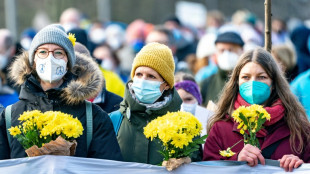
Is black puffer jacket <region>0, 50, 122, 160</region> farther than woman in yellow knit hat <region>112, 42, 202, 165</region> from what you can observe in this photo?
No

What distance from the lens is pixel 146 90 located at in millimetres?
6168

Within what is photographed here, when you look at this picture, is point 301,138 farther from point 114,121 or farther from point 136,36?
point 136,36

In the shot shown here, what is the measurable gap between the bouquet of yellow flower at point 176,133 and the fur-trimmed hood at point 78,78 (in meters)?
0.64

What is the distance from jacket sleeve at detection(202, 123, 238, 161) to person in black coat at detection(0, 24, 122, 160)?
789 millimetres

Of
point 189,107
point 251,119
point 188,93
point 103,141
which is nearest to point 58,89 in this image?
point 103,141

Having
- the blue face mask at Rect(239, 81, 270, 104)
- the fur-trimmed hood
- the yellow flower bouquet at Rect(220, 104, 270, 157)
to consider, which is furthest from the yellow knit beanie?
the yellow flower bouquet at Rect(220, 104, 270, 157)

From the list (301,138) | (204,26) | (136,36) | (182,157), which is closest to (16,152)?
(182,157)

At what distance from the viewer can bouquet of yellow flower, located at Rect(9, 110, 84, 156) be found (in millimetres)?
5207

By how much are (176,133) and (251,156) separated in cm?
66

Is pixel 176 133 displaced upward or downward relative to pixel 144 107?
downward

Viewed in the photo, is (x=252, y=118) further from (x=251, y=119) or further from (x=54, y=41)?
(x=54, y=41)

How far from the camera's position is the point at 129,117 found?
6.19 meters

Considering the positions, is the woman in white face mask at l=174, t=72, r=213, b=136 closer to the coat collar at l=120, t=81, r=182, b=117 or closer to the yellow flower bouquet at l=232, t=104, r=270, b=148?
the coat collar at l=120, t=81, r=182, b=117

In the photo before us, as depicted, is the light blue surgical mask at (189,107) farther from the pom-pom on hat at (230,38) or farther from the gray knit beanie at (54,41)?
the pom-pom on hat at (230,38)
